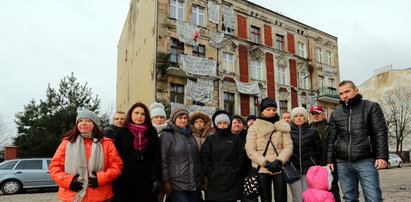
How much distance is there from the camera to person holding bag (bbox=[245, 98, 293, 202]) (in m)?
4.26

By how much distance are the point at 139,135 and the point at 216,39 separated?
17.3 meters

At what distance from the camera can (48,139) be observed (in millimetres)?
19141

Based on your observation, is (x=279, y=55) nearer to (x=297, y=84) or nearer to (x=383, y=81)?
(x=297, y=84)

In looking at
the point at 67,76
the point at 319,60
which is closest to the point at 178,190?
the point at 67,76

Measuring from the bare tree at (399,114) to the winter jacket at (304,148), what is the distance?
3456 centimetres

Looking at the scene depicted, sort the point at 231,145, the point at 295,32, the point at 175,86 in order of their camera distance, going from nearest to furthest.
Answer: the point at 231,145, the point at 175,86, the point at 295,32

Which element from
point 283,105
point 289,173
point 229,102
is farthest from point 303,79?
point 289,173

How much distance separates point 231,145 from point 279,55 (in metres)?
20.9

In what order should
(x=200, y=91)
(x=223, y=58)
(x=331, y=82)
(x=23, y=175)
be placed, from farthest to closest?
(x=331, y=82) < (x=223, y=58) < (x=200, y=91) < (x=23, y=175)

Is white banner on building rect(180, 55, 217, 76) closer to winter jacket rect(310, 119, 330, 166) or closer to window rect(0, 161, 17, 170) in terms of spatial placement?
window rect(0, 161, 17, 170)

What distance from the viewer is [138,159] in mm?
3852

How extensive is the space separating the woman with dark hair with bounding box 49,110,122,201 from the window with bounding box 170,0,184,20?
16826mm

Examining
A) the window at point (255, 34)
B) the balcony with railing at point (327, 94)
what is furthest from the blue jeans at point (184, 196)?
the balcony with railing at point (327, 94)

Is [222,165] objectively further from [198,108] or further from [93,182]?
[198,108]
